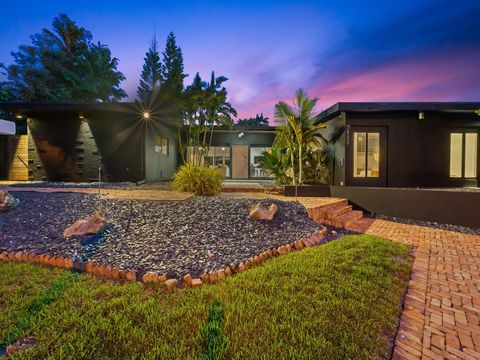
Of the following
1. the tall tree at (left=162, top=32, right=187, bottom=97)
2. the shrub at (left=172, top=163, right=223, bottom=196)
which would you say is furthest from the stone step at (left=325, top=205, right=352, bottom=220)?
the tall tree at (left=162, top=32, right=187, bottom=97)

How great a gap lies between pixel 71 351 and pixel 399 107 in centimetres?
928

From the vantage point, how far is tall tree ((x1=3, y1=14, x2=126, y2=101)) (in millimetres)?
17562

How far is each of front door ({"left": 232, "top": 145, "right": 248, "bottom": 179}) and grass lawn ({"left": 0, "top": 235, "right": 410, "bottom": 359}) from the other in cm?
1225

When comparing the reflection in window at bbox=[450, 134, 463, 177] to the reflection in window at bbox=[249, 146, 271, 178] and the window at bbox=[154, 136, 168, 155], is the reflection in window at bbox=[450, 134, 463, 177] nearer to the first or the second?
the reflection in window at bbox=[249, 146, 271, 178]

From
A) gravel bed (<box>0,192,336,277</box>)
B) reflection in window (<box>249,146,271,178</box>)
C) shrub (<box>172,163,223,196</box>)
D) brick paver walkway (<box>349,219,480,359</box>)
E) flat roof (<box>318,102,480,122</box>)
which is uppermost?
flat roof (<box>318,102,480,122</box>)

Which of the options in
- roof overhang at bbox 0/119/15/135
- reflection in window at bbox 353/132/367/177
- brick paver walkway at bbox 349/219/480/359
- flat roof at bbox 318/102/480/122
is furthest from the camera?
roof overhang at bbox 0/119/15/135

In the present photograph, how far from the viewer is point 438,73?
1052 centimetres

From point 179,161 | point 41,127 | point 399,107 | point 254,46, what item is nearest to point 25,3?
point 41,127

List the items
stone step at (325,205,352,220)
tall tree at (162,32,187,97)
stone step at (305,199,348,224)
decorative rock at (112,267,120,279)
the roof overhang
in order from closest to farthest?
decorative rock at (112,267,120,279), stone step at (305,199,348,224), stone step at (325,205,352,220), the roof overhang, tall tree at (162,32,187,97)

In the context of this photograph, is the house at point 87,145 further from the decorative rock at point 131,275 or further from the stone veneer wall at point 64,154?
the decorative rock at point 131,275

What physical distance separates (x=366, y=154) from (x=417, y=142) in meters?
1.63

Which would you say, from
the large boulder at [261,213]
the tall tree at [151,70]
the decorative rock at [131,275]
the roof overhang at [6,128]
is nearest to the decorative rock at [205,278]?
the decorative rock at [131,275]

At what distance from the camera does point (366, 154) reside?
28.3 ft

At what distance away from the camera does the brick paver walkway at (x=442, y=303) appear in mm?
1768
